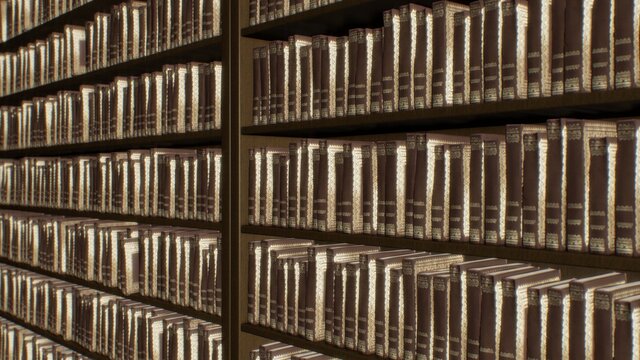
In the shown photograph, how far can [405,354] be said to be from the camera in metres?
1.42

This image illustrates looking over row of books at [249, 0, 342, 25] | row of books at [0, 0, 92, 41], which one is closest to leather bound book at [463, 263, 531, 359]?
row of books at [249, 0, 342, 25]

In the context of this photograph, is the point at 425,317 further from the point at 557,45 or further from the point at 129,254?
the point at 129,254

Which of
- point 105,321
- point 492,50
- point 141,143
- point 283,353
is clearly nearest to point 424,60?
point 492,50

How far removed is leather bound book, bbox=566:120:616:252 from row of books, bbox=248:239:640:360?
84 millimetres

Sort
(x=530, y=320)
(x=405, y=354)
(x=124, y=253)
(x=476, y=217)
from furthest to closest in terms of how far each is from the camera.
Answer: (x=124, y=253), (x=405, y=354), (x=476, y=217), (x=530, y=320)

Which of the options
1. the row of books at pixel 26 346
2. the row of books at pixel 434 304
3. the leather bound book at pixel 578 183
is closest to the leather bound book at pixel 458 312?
the row of books at pixel 434 304

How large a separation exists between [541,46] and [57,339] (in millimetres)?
2108

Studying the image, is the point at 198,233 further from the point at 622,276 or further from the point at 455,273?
the point at 622,276

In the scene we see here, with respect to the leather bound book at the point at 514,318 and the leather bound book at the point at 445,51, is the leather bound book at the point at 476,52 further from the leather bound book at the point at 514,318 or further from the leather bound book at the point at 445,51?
the leather bound book at the point at 514,318

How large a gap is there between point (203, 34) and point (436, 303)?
105 cm

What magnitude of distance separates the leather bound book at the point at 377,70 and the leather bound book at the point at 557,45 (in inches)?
16.0

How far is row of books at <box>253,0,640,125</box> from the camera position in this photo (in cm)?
114

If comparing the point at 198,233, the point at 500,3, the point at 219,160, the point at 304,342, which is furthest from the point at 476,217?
the point at 198,233

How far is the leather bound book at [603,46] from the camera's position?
113cm
